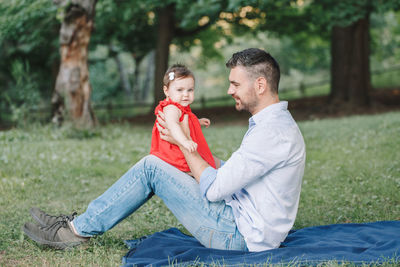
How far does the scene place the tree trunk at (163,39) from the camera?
1923 cm

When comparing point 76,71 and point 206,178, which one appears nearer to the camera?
point 206,178

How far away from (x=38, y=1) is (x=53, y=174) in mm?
7410

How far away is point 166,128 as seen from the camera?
356 centimetres

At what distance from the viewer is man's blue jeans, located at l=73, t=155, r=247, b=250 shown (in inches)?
133

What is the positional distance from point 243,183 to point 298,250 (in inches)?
29.1

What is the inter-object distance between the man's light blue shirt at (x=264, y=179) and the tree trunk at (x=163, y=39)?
52.7 ft

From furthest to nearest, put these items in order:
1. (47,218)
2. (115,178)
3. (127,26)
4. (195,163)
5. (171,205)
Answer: (127,26) < (115,178) < (47,218) < (171,205) < (195,163)

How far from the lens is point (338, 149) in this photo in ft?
27.9

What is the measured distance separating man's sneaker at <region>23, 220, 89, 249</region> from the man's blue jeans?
17 centimetres

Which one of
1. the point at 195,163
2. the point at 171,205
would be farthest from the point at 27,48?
the point at 195,163

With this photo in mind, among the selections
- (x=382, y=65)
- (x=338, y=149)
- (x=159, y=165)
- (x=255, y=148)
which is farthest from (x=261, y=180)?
(x=382, y=65)

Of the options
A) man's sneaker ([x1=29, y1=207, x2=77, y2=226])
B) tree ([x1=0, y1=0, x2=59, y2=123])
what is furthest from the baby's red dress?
tree ([x1=0, y1=0, x2=59, y2=123])

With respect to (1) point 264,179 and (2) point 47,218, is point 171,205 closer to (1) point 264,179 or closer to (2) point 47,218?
(1) point 264,179

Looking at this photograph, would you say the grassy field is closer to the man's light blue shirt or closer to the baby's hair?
the man's light blue shirt
